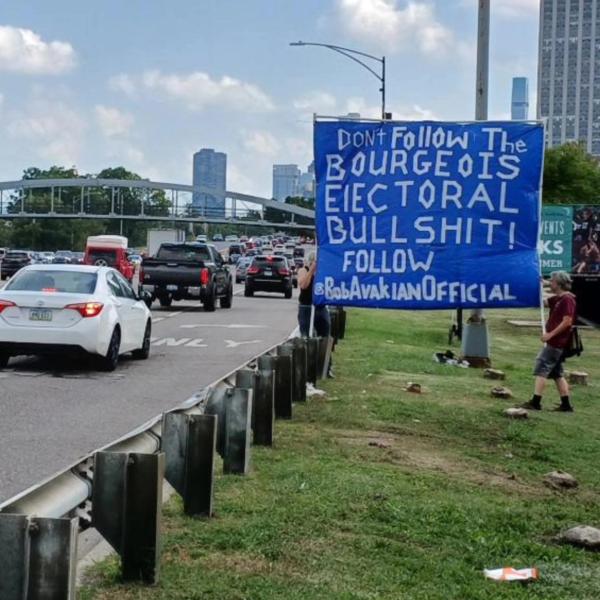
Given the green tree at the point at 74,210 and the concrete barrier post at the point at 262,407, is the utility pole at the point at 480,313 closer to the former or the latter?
the concrete barrier post at the point at 262,407

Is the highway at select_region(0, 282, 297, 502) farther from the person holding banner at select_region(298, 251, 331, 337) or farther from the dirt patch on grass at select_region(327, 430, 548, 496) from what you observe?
the dirt patch on grass at select_region(327, 430, 548, 496)

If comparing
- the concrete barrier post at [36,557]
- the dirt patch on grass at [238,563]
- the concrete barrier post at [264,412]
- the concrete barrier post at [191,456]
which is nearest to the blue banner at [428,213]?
the concrete barrier post at [264,412]

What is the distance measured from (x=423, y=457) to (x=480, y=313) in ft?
32.5

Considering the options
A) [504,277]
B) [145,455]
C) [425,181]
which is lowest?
[145,455]

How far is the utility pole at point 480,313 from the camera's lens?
759 inches

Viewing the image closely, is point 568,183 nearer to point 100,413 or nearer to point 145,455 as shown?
point 100,413

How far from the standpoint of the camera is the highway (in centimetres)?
951

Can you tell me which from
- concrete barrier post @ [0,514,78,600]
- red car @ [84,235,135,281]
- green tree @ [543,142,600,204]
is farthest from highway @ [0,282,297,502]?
green tree @ [543,142,600,204]

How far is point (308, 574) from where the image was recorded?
5898mm

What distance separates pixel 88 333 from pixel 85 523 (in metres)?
10.2

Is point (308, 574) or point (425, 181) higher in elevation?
point (425, 181)

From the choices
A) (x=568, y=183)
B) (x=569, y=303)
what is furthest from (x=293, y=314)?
(x=568, y=183)

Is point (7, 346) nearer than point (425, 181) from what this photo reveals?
No

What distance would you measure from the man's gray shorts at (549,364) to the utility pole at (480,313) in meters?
5.19
